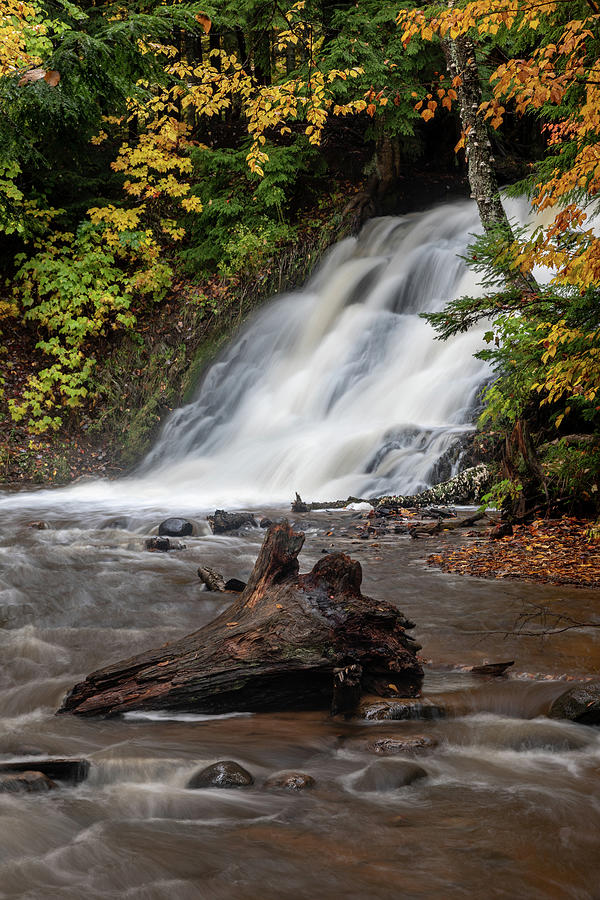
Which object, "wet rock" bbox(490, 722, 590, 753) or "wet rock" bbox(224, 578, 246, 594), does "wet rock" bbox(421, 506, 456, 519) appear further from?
"wet rock" bbox(490, 722, 590, 753)

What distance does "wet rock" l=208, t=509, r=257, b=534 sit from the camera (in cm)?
824

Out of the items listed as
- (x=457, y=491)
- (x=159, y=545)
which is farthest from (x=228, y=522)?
(x=457, y=491)

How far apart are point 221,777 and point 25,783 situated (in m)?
0.78

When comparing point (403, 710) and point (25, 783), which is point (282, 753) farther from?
point (25, 783)

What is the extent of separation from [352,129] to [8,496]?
12451mm

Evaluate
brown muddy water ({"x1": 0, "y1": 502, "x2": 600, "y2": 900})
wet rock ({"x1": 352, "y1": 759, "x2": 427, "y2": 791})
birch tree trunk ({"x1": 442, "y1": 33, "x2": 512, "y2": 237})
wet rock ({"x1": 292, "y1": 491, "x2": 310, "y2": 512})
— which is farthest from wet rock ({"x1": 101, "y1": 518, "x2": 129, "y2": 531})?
wet rock ({"x1": 352, "y1": 759, "x2": 427, "y2": 791})

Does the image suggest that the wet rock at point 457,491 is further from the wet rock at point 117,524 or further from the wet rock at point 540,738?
the wet rock at point 540,738

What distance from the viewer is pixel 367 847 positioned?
7.68ft

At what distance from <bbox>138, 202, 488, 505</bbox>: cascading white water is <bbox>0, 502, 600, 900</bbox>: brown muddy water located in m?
5.38

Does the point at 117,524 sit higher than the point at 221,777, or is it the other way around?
the point at 117,524

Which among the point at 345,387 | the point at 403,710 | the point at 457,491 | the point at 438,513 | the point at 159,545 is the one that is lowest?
the point at 403,710

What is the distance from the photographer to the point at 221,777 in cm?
286

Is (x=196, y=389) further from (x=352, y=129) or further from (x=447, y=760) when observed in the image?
(x=447, y=760)

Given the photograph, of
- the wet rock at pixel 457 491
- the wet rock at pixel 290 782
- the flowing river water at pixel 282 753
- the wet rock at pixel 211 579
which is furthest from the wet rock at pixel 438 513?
the wet rock at pixel 290 782
